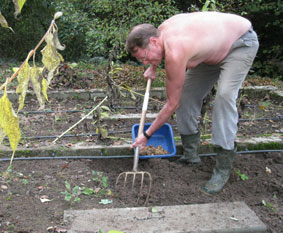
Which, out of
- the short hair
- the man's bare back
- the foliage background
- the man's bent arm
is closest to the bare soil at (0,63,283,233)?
the man's bent arm

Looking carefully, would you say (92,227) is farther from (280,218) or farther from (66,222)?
(280,218)

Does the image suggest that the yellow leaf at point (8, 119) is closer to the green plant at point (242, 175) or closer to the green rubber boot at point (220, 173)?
the green rubber boot at point (220, 173)

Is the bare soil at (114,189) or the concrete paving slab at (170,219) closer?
the concrete paving slab at (170,219)

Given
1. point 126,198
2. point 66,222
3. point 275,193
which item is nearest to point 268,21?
point 275,193

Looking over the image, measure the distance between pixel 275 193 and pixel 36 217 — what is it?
188cm

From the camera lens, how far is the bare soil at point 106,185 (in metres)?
2.34

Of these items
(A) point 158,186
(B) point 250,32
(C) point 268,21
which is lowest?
(A) point 158,186

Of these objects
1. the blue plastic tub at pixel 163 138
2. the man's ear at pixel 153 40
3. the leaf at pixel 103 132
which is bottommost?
the blue plastic tub at pixel 163 138

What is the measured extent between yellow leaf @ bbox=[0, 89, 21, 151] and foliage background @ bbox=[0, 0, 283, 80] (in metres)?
4.44

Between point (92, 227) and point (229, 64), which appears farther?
point (229, 64)

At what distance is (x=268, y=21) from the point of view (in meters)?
7.89

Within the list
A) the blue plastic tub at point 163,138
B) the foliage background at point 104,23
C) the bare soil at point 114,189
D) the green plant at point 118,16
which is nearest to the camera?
the bare soil at point 114,189

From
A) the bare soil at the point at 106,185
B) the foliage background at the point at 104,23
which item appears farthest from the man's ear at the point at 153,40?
the foliage background at the point at 104,23

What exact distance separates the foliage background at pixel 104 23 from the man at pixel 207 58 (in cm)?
285
